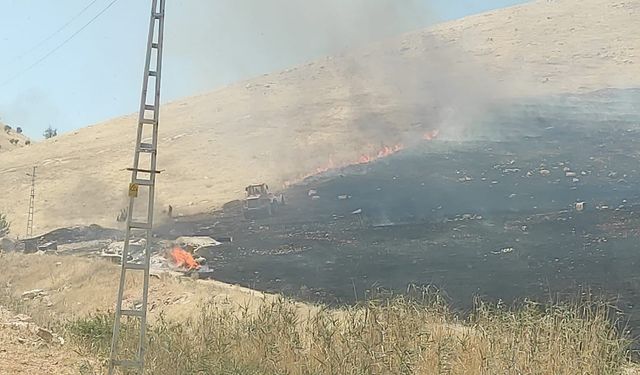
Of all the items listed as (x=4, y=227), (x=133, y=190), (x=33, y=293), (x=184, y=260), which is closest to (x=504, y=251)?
(x=184, y=260)

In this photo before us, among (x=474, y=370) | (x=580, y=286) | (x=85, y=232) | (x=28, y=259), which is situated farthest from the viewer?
(x=85, y=232)

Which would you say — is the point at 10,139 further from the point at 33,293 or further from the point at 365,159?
the point at 33,293

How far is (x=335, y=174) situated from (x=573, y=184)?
11818 millimetres

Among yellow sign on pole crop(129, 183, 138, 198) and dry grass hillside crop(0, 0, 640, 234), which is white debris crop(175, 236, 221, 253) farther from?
yellow sign on pole crop(129, 183, 138, 198)

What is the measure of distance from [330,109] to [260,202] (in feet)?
50.3

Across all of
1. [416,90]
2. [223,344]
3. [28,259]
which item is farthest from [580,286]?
[416,90]

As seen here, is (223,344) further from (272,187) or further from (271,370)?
(272,187)

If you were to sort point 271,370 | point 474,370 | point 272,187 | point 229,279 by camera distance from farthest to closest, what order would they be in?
point 272,187 < point 229,279 < point 271,370 < point 474,370

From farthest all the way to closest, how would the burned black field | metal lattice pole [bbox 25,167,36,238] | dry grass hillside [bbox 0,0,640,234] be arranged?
dry grass hillside [bbox 0,0,640,234] < metal lattice pole [bbox 25,167,36,238] < the burned black field

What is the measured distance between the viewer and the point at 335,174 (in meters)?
34.1

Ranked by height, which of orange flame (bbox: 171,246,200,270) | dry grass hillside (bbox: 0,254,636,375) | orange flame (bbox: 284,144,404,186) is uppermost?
orange flame (bbox: 284,144,404,186)

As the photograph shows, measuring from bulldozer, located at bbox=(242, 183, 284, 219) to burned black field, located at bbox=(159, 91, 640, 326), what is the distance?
1.70 ft

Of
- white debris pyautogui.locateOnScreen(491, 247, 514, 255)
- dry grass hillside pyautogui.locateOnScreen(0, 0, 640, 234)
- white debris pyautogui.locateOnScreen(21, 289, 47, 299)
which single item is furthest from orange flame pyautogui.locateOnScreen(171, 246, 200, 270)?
dry grass hillside pyautogui.locateOnScreen(0, 0, 640, 234)

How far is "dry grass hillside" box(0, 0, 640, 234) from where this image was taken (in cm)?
3669
